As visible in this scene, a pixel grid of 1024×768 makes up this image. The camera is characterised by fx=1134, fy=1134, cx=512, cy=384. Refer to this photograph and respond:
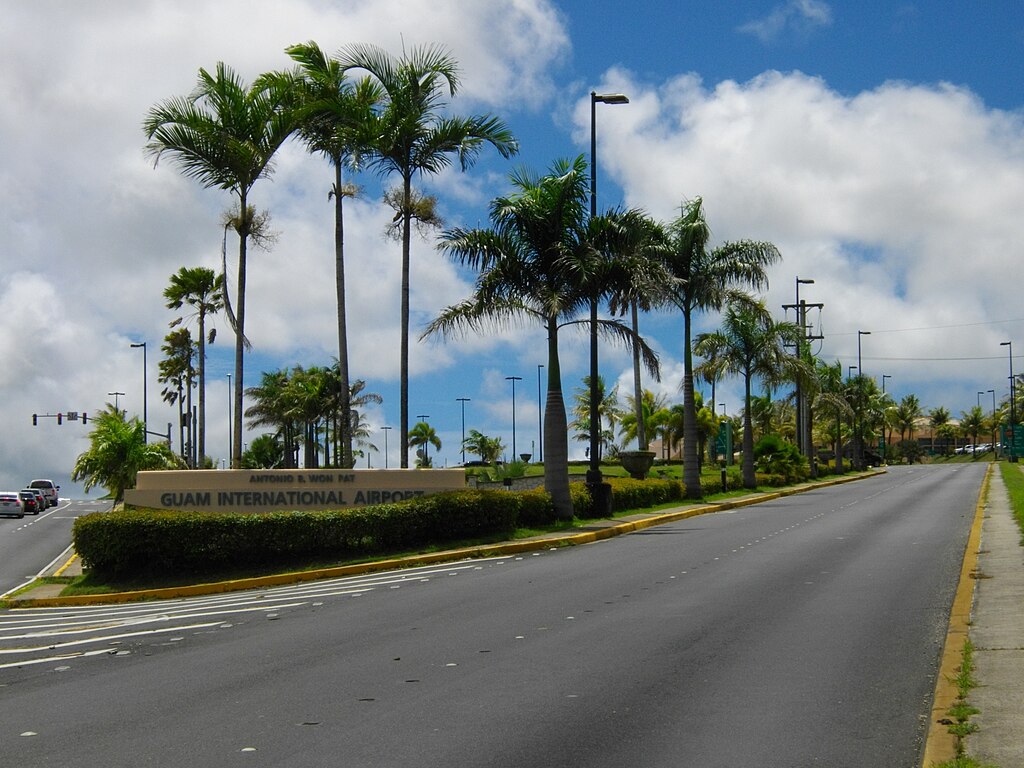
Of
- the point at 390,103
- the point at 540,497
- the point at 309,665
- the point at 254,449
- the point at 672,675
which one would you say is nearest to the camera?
the point at 672,675

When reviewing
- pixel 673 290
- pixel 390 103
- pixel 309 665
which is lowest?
pixel 309 665

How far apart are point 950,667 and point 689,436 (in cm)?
3040

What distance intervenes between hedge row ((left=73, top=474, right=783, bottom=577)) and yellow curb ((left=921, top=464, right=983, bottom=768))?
31.9 ft

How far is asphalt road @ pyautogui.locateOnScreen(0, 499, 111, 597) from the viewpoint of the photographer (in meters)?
26.8

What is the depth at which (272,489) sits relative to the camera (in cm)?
2284

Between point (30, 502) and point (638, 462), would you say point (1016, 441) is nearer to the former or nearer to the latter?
point (638, 462)

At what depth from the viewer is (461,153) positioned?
28250mm

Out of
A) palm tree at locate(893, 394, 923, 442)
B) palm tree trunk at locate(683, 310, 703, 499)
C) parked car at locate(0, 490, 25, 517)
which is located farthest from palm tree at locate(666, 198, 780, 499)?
palm tree at locate(893, 394, 923, 442)

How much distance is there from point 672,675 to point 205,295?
46106 millimetres

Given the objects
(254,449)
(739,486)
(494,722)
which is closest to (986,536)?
(494,722)

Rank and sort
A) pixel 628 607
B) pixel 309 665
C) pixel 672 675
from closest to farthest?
pixel 672 675 → pixel 309 665 → pixel 628 607

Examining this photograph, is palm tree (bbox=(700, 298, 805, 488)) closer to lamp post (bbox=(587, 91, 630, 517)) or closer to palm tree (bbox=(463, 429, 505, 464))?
lamp post (bbox=(587, 91, 630, 517))

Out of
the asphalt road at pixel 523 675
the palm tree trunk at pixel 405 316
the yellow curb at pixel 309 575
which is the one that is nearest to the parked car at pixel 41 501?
the palm tree trunk at pixel 405 316

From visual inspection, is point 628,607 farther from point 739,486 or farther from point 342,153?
point 739,486
